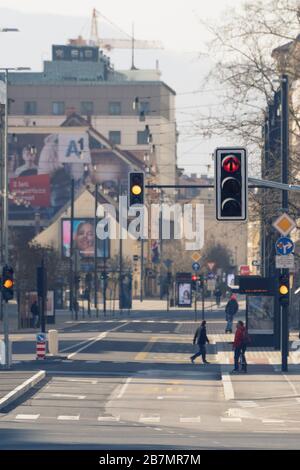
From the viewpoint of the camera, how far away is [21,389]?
115ft

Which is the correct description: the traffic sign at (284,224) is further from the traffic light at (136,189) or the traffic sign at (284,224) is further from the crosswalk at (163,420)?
the crosswalk at (163,420)

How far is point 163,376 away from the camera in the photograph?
136ft

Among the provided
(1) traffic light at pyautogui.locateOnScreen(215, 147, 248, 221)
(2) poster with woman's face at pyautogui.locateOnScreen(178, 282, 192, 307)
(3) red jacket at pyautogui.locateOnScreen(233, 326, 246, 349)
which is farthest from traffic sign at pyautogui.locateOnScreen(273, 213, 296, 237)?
(2) poster with woman's face at pyautogui.locateOnScreen(178, 282, 192, 307)

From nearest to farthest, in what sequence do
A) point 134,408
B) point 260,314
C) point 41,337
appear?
point 134,408, point 41,337, point 260,314

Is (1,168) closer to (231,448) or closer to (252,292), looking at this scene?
(252,292)

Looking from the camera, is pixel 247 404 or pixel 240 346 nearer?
pixel 247 404

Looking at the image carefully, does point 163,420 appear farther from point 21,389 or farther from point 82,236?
point 82,236

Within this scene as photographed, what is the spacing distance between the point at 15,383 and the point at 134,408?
5.38m

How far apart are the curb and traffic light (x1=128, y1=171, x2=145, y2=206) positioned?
5.58m

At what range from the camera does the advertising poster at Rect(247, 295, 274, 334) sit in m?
50.9

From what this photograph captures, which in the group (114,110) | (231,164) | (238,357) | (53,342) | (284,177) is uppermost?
(114,110)

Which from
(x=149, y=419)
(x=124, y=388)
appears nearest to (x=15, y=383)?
(x=124, y=388)

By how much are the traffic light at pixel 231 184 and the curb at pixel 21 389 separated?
8422 millimetres
